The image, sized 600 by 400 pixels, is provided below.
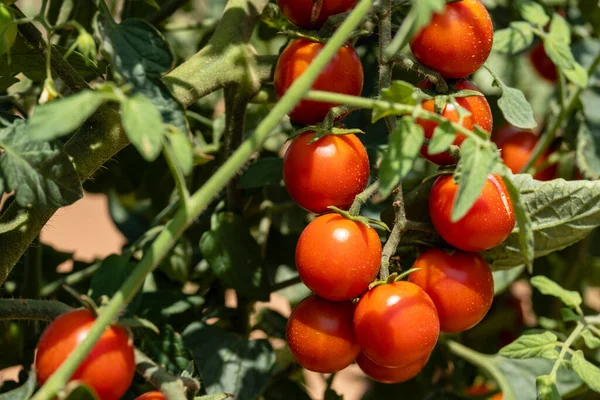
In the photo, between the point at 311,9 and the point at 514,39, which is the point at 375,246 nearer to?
the point at 311,9

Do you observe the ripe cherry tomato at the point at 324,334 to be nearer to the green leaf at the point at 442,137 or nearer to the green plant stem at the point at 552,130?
the green leaf at the point at 442,137

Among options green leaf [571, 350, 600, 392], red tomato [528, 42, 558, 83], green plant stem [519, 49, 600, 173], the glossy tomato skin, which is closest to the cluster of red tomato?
the glossy tomato skin

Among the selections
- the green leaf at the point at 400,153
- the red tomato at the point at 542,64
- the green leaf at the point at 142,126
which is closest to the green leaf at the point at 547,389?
the green leaf at the point at 400,153

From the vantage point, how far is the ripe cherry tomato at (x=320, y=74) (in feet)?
1.80

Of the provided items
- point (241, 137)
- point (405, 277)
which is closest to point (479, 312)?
point (405, 277)

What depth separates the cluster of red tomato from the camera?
51cm

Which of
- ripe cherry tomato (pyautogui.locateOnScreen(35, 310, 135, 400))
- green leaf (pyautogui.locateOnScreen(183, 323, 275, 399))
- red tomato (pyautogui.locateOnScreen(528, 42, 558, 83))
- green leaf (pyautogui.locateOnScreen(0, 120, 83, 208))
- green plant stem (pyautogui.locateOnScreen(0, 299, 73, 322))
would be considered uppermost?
green leaf (pyautogui.locateOnScreen(0, 120, 83, 208))

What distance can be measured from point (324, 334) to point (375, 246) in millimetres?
72

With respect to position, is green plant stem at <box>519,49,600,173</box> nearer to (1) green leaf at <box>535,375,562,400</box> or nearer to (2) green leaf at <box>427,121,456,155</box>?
(1) green leaf at <box>535,375,562,400</box>

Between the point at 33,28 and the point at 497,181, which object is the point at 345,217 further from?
the point at 33,28

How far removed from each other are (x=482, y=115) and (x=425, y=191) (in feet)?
0.25

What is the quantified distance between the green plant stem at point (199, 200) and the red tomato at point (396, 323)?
15 cm

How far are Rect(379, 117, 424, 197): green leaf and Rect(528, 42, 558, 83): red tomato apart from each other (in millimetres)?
586

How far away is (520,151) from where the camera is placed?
865 mm
